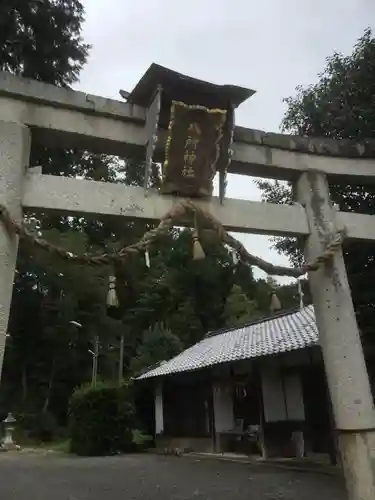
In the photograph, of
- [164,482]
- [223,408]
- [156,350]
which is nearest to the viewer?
[164,482]

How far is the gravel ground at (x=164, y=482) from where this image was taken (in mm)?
7859

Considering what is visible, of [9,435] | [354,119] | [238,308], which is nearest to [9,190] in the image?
[354,119]

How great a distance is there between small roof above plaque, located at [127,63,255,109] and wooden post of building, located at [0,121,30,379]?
1.23 meters

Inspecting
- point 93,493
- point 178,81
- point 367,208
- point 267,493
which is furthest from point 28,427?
point 178,81

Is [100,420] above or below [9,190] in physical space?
below

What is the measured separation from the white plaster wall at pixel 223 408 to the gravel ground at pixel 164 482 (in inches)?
57.9

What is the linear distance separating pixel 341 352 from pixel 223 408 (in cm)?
1063

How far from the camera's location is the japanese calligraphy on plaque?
16.0ft

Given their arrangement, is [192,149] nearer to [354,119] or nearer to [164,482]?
[354,119]

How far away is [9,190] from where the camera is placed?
4.26 meters

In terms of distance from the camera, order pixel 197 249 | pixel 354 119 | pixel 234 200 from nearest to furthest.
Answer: pixel 197 249 → pixel 234 200 → pixel 354 119

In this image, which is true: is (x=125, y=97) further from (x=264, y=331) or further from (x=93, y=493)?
(x=264, y=331)

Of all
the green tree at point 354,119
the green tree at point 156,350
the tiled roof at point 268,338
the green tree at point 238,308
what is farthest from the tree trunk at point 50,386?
the green tree at point 354,119

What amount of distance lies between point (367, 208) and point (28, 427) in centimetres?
2214
